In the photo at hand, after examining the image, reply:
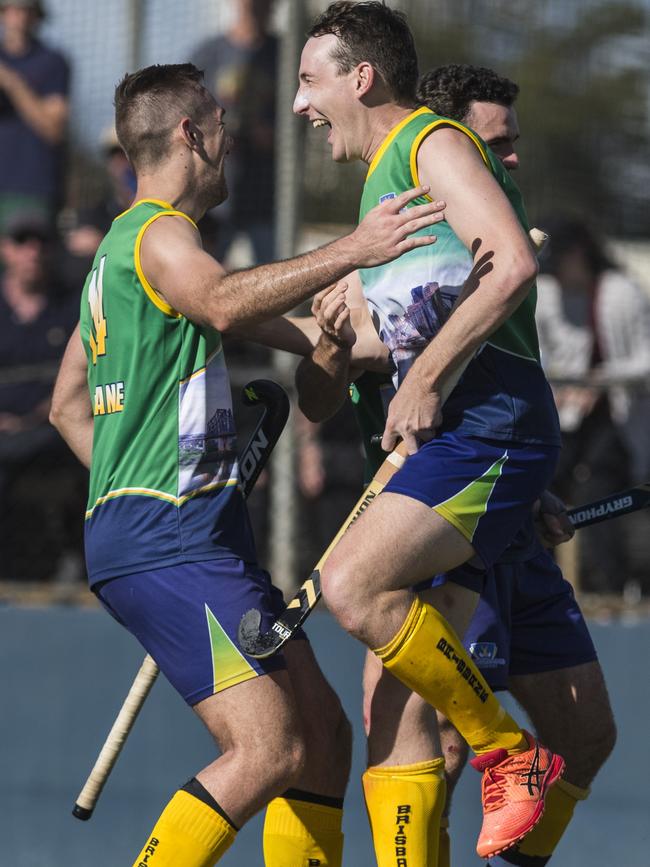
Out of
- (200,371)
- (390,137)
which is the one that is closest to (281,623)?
(200,371)

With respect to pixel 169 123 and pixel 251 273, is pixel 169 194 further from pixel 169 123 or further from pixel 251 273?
pixel 251 273

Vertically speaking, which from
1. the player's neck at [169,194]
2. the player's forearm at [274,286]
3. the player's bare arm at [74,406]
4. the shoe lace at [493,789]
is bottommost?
the shoe lace at [493,789]

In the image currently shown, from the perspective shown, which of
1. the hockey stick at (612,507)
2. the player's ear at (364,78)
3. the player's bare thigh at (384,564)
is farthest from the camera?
the hockey stick at (612,507)

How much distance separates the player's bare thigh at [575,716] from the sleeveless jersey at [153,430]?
1.13m

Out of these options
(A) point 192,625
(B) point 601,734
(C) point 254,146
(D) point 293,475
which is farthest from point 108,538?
(C) point 254,146

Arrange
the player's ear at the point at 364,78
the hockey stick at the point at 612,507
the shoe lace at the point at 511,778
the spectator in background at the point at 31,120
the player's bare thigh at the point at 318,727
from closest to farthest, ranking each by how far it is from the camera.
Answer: the shoe lace at the point at 511,778
the player's ear at the point at 364,78
the player's bare thigh at the point at 318,727
the hockey stick at the point at 612,507
the spectator in background at the point at 31,120

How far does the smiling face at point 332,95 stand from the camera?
149 inches

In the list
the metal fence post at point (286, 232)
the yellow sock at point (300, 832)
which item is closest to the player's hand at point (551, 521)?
the yellow sock at point (300, 832)

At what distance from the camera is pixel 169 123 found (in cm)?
382

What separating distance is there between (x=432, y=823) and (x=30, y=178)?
13.8 feet

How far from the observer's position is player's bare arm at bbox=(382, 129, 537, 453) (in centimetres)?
348

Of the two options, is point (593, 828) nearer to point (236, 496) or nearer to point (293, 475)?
point (293, 475)

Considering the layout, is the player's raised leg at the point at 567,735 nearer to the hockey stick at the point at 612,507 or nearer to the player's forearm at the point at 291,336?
the hockey stick at the point at 612,507

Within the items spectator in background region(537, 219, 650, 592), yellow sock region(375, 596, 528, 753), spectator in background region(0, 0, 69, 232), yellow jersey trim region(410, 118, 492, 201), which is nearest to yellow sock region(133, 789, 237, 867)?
yellow sock region(375, 596, 528, 753)
